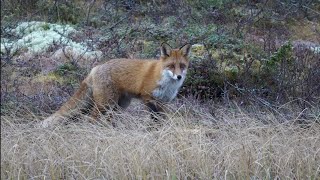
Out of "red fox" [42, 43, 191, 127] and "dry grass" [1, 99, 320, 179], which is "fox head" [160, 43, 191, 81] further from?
"dry grass" [1, 99, 320, 179]

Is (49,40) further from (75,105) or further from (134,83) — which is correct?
(75,105)

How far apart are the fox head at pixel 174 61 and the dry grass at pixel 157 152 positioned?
1.45 meters

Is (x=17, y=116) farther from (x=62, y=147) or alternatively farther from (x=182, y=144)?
(x=182, y=144)

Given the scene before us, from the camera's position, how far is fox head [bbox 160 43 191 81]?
8.56 meters

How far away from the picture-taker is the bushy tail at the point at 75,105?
7.57 meters

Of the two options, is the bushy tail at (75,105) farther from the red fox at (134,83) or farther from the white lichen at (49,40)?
the white lichen at (49,40)

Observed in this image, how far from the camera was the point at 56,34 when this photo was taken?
12586mm

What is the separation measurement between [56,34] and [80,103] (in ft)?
15.2

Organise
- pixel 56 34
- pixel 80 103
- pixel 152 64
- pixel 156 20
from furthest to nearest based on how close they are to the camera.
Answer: pixel 156 20 < pixel 56 34 < pixel 152 64 < pixel 80 103

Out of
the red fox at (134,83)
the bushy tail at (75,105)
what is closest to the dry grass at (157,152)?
the bushy tail at (75,105)

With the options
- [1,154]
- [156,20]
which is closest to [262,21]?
[156,20]

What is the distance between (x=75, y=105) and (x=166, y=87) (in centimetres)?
133

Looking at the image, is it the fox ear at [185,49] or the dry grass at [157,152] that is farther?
the fox ear at [185,49]

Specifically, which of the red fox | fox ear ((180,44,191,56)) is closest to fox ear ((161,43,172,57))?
the red fox
